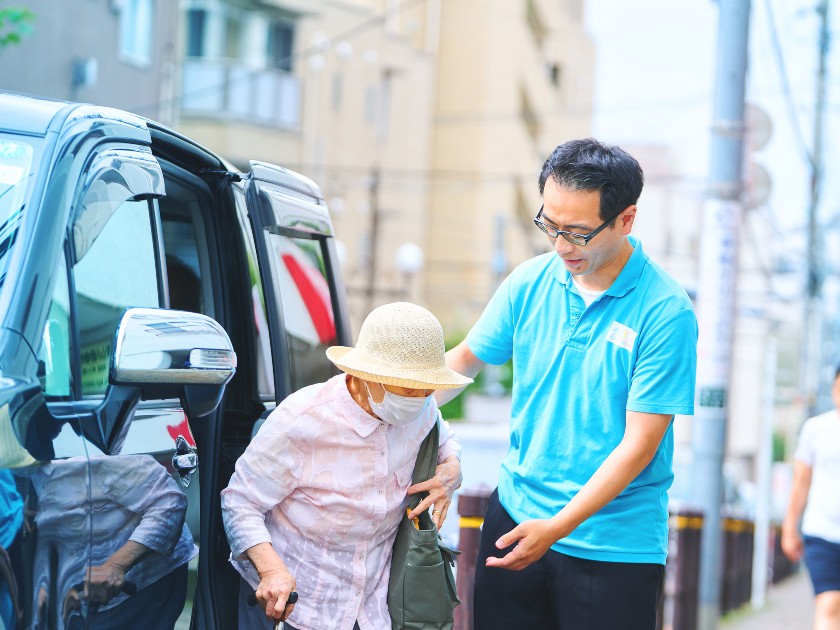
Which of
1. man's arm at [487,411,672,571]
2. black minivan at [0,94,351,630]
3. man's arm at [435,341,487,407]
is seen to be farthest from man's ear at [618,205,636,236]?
black minivan at [0,94,351,630]

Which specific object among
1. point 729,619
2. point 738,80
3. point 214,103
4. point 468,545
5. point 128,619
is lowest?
point 729,619

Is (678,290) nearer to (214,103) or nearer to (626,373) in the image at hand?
(626,373)

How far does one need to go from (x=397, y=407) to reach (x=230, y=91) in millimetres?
24665

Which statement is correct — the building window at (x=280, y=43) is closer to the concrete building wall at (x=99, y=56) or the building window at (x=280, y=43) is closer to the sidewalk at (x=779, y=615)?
the concrete building wall at (x=99, y=56)

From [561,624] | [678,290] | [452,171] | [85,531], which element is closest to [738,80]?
[678,290]

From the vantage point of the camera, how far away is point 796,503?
6789 mm

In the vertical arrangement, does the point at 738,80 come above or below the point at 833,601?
above

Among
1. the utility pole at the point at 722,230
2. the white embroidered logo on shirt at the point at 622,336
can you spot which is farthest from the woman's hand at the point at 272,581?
the utility pole at the point at 722,230

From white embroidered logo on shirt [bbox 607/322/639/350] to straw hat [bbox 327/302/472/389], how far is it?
44 cm

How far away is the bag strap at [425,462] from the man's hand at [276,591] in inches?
17.3

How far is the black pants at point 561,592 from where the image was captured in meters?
3.24

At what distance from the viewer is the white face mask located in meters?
2.90

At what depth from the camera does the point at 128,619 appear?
2.48 meters

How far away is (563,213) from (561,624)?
1.11 meters
